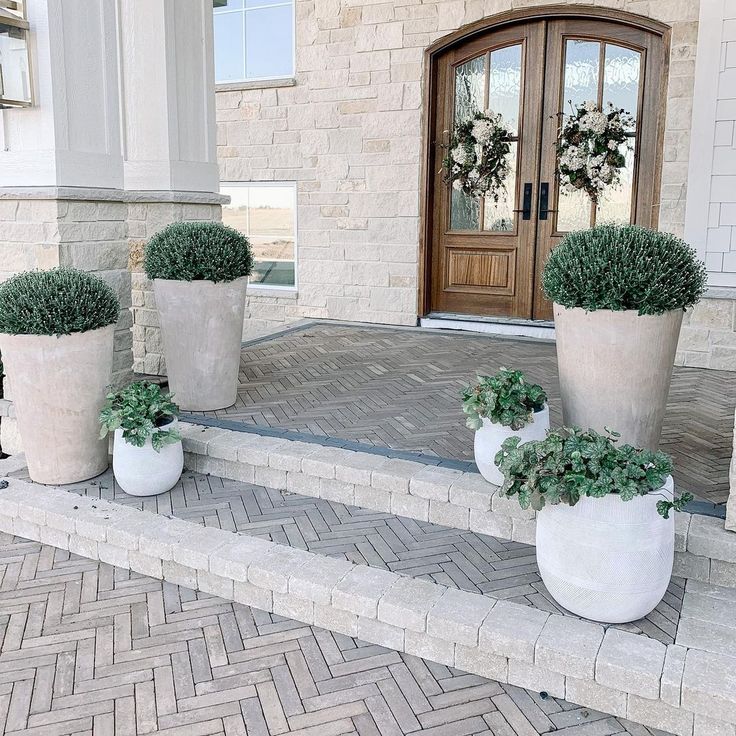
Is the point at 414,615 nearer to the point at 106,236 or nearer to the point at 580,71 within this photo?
the point at 106,236

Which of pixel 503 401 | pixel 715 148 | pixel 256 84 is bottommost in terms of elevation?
pixel 503 401

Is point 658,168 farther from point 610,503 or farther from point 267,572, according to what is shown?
point 267,572

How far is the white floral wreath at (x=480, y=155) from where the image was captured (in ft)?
20.3

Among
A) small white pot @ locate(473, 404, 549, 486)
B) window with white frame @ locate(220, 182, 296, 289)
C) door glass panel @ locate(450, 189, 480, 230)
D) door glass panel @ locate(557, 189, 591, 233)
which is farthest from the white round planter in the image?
window with white frame @ locate(220, 182, 296, 289)

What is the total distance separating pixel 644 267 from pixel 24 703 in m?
2.53

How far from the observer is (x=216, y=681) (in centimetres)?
226

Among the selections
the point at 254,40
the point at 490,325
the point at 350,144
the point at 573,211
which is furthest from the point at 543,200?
the point at 254,40

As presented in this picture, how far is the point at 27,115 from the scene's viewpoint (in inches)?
148

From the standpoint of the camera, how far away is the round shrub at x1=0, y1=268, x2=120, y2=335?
10.5 ft

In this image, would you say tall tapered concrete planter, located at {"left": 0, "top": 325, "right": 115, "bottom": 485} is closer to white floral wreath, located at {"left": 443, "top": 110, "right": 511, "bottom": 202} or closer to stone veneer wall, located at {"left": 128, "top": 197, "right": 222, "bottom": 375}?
stone veneer wall, located at {"left": 128, "top": 197, "right": 222, "bottom": 375}

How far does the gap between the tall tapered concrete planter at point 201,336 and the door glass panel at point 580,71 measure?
3.36m

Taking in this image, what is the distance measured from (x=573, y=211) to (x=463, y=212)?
0.96 m

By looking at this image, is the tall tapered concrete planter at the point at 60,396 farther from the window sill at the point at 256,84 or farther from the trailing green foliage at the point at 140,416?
the window sill at the point at 256,84

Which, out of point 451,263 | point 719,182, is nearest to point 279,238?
point 451,263
